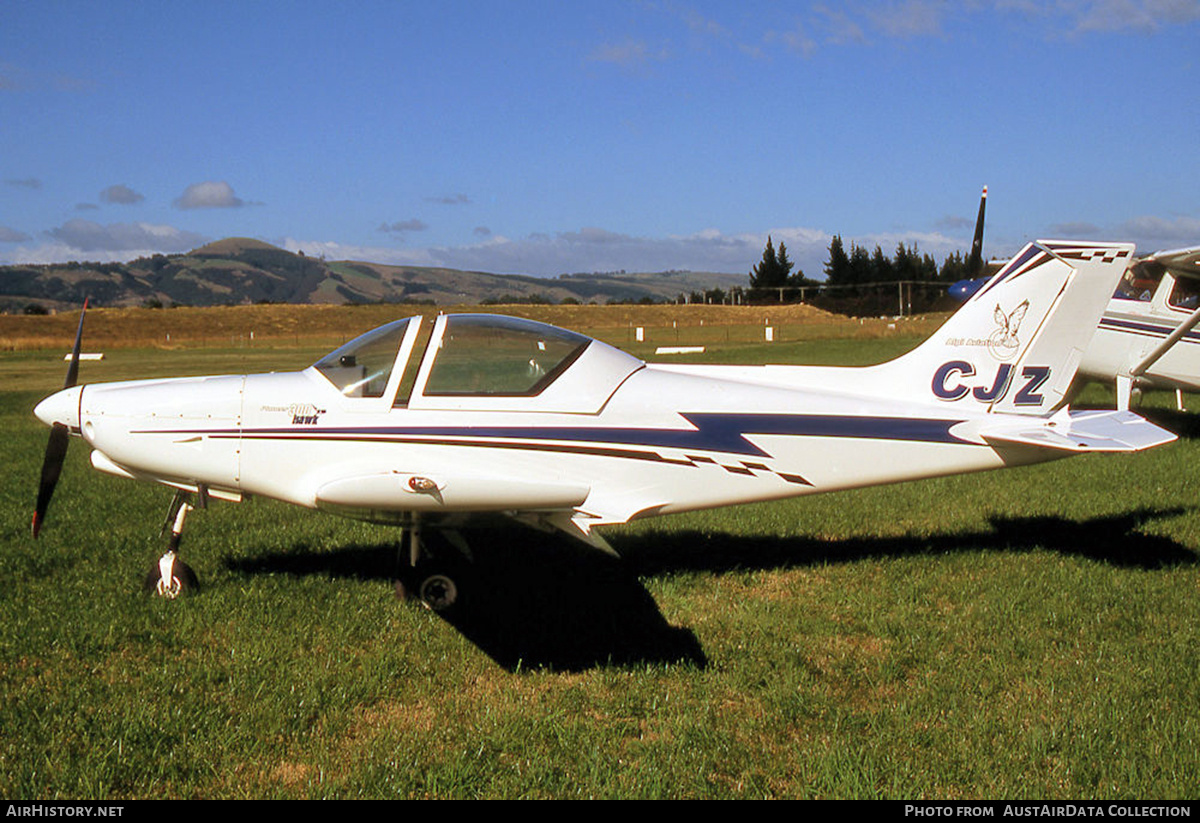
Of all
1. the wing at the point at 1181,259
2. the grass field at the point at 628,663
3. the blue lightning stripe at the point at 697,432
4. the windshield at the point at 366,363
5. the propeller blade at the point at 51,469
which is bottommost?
the grass field at the point at 628,663

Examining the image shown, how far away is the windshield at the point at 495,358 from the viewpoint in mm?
5898

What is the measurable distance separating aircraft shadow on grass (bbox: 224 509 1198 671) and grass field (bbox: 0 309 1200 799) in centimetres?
3

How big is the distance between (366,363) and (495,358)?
892 mm

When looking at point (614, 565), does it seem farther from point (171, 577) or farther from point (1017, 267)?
point (1017, 267)

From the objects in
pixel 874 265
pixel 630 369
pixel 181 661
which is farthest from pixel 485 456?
pixel 874 265

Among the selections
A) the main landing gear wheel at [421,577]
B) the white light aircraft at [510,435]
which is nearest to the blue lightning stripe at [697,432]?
the white light aircraft at [510,435]

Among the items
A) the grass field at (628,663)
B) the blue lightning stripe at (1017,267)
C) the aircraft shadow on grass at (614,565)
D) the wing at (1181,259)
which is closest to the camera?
the grass field at (628,663)

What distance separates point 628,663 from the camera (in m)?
5.25

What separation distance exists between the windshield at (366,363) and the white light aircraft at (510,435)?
1 cm

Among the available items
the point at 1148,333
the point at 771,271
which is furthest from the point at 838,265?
the point at 1148,333

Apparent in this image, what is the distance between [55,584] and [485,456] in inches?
134

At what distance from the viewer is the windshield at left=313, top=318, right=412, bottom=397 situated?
593 cm

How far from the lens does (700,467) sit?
615cm

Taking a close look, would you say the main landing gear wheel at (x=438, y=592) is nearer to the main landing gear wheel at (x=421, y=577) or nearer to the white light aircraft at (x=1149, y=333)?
the main landing gear wheel at (x=421, y=577)
